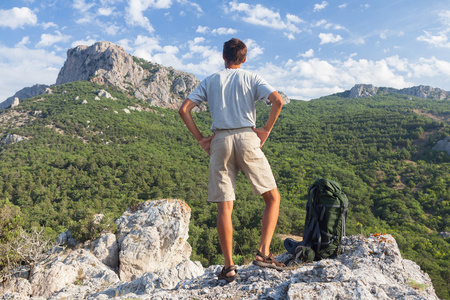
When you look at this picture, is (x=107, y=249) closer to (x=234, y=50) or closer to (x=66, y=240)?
(x=66, y=240)

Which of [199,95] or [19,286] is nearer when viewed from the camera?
[199,95]

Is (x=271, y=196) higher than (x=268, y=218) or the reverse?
higher

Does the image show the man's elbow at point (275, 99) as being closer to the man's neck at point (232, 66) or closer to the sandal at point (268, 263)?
the man's neck at point (232, 66)

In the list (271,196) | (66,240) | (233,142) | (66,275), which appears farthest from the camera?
(66,240)

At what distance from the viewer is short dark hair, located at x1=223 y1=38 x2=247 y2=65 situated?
8.43 ft

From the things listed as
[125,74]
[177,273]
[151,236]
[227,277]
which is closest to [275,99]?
[227,277]

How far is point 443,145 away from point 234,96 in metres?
71.5

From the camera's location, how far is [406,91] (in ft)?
415

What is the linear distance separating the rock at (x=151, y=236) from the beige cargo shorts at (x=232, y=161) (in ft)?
21.2

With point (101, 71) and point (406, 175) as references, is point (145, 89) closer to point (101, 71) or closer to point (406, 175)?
point (101, 71)

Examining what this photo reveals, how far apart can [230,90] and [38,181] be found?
49.2 meters

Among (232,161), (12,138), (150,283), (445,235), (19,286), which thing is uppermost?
(12,138)

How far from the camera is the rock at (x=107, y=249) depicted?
25.1 ft

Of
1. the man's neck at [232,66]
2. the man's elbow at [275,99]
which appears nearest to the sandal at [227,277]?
the man's elbow at [275,99]
